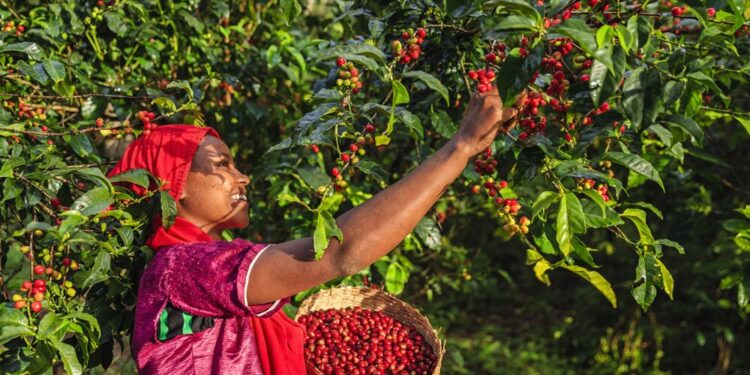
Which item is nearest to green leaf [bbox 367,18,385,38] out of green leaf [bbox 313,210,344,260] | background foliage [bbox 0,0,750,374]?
background foliage [bbox 0,0,750,374]

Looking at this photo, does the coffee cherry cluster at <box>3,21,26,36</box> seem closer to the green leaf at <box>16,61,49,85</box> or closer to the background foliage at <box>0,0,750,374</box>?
the background foliage at <box>0,0,750,374</box>

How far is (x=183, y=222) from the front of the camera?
2191 millimetres

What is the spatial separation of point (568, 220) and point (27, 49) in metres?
1.74

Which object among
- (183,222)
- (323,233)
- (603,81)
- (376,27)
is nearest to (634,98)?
(603,81)

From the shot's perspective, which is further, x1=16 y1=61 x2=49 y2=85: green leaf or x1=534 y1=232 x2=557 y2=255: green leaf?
x1=16 y1=61 x2=49 y2=85: green leaf

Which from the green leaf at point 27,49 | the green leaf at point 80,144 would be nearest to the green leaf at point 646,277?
the green leaf at point 80,144

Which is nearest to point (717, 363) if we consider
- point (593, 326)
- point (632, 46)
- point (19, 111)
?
point (593, 326)

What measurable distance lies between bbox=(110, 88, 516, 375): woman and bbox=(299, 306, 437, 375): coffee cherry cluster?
78 millimetres

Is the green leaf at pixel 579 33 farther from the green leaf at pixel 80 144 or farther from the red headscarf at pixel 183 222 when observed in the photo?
the green leaf at pixel 80 144

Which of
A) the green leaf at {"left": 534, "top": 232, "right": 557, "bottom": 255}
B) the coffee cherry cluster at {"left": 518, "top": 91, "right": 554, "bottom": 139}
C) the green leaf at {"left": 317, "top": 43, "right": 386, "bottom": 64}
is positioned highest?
the green leaf at {"left": 317, "top": 43, "right": 386, "bottom": 64}

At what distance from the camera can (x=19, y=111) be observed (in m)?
2.45

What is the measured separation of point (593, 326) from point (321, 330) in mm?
4090

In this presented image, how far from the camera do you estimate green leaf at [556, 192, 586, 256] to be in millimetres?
1755

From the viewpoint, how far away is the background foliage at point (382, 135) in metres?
1.81
